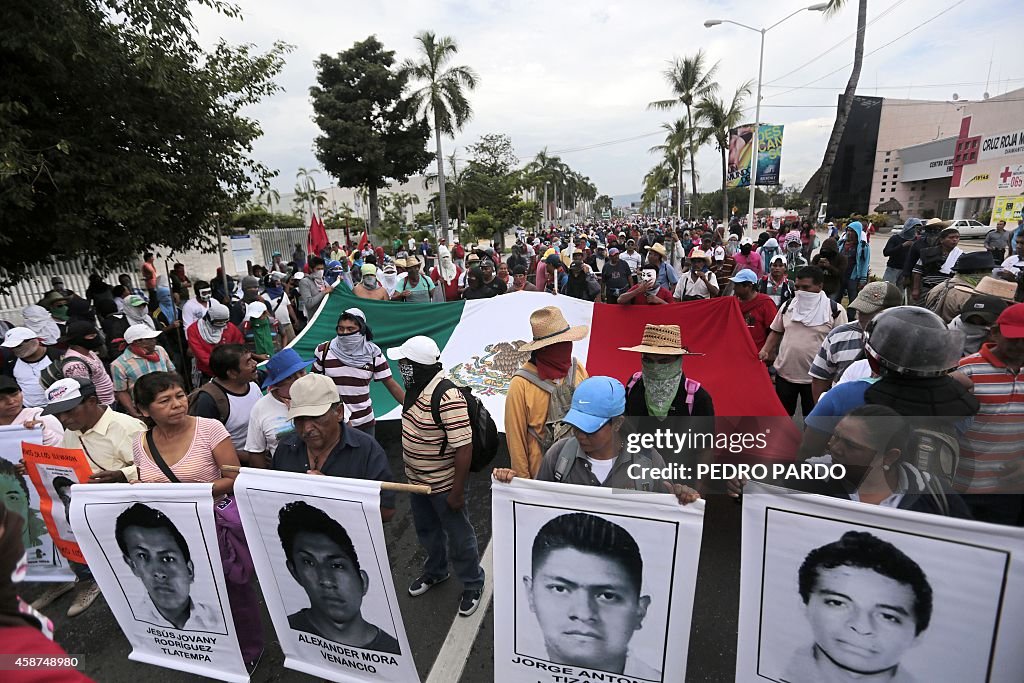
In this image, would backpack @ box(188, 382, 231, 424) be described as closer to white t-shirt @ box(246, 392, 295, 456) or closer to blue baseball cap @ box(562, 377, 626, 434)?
white t-shirt @ box(246, 392, 295, 456)

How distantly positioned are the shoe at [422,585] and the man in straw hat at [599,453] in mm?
1434

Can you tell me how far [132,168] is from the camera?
6688mm

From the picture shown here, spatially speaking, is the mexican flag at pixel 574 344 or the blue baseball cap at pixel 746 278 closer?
the mexican flag at pixel 574 344

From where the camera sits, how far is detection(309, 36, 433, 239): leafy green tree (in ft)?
108

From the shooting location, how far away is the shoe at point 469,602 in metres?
3.09

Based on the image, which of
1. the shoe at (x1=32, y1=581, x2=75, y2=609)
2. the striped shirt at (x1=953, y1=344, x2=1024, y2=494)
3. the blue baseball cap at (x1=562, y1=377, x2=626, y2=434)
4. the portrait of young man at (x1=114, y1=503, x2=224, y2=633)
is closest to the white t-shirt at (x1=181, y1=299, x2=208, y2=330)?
the shoe at (x1=32, y1=581, x2=75, y2=609)

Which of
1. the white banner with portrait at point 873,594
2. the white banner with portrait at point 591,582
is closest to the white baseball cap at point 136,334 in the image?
the white banner with portrait at point 591,582

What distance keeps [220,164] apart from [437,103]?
22.4 metres

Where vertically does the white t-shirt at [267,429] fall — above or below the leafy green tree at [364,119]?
below

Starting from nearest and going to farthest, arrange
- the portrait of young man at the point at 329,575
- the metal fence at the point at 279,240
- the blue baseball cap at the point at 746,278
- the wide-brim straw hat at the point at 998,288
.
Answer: the portrait of young man at the point at 329,575, the wide-brim straw hat at the point at 998,288, the blue baseball cap at the point at 746,278, the metal fence at the point at 279,240

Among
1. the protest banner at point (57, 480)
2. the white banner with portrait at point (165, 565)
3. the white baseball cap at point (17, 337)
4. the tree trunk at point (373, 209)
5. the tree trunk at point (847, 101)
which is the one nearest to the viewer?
the white banner with portrait at point (165, 565)

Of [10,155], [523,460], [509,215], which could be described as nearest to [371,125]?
[509,215]

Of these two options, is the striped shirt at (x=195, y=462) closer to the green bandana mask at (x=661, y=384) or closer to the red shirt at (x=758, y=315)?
the green bandana mask at (x=661, y=384)

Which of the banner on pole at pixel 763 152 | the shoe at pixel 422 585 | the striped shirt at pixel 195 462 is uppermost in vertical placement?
the banner on pole at pixel 763 152
